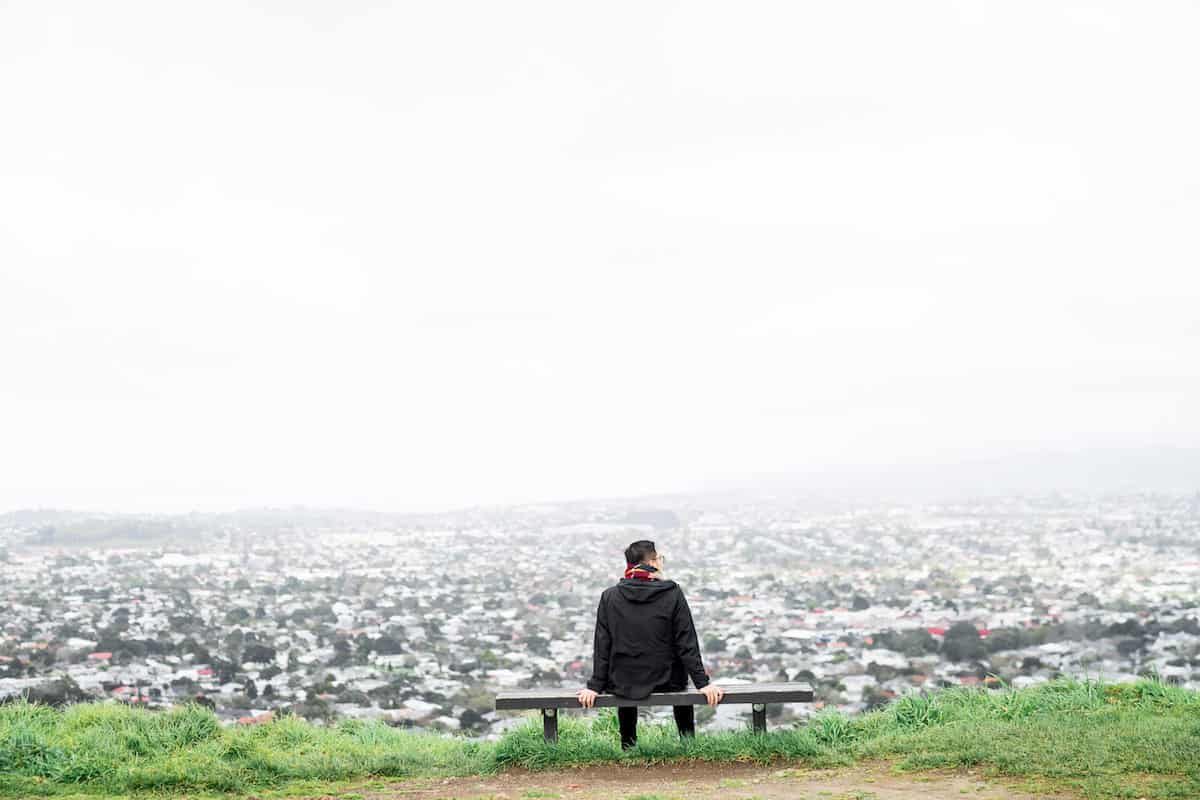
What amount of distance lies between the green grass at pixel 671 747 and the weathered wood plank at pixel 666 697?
28 cm

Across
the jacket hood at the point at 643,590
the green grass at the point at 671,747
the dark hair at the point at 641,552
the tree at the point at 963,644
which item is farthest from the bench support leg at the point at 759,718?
the tree at the point at 963,644

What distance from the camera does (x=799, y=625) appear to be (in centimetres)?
3191

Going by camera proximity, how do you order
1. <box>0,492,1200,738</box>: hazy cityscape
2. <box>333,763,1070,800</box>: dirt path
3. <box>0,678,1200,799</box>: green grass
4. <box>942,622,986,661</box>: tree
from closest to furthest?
<box>333,763,1070,800</box>: dirt path, <box>0,678,1200,799</box>: green grass, <box>0,492,1200,738</box>: hazy cityscape, <box>942,622,986,661</box>: tree

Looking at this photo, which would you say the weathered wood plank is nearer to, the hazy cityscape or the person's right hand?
the person's right hand

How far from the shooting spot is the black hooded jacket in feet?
26.1

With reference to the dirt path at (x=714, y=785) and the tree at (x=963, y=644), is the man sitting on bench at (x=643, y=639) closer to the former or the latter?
the dirt path at (x=714, y=785)

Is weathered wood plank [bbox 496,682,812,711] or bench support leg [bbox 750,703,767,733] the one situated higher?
weathered wood plank [bbox 496,682,812,711]

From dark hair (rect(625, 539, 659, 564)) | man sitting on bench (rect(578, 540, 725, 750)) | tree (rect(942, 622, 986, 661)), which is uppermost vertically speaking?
dark hair (rect(625, 539, 659, 564))

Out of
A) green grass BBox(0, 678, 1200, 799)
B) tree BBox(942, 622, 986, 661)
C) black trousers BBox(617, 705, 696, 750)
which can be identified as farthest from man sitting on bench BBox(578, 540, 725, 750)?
tree BBox(942, 622, 986, 661)

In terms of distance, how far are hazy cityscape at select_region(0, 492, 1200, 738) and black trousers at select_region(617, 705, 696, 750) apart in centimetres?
338

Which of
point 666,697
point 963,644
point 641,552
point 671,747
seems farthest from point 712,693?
point 963,644

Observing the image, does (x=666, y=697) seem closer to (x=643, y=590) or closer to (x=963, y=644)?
(x=643, y=590)

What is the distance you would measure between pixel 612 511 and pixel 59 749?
70395 millimetres

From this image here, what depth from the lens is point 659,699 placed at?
7.93m
